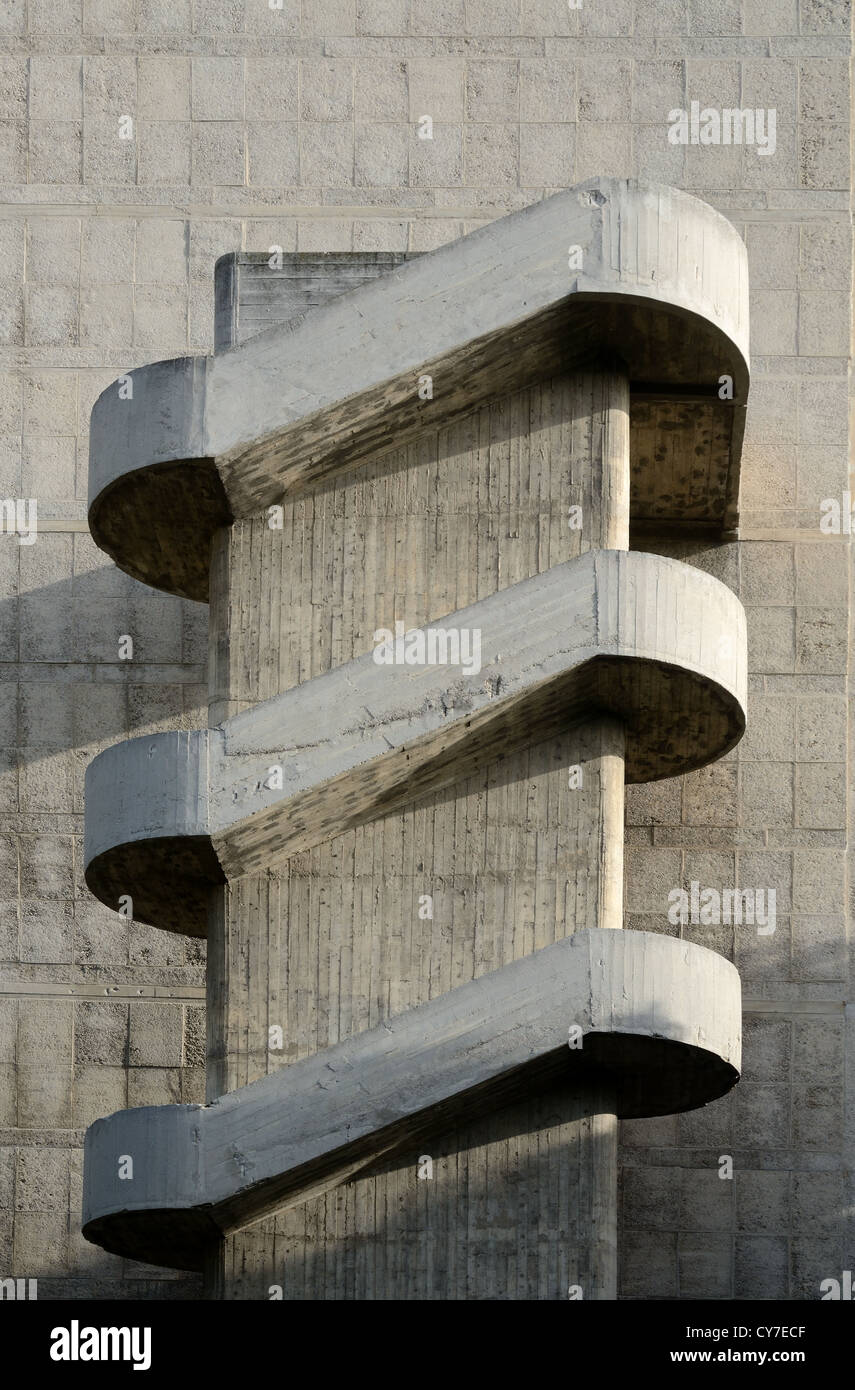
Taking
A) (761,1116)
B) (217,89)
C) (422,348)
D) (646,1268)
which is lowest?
(646,1268)

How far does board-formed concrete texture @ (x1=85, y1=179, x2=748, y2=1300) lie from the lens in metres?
18.8

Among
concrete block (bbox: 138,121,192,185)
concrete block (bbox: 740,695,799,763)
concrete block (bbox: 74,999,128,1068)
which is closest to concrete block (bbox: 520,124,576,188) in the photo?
concrete block (bbox: 138,121,192,185)

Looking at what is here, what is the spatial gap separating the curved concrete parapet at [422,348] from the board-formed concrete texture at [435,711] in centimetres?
3

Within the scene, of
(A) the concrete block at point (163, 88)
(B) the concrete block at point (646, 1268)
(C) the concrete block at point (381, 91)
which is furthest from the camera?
(A) the concrete block at point (163, 88)

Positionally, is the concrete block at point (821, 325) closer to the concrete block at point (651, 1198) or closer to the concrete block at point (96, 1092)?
the concrete block at point (651, 1198)

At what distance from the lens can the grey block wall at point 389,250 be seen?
77.0 feet

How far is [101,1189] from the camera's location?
762 inches

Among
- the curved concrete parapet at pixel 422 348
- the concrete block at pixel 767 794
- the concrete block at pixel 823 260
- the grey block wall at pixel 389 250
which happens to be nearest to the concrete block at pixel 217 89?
the grey block wall at pixel 389 250

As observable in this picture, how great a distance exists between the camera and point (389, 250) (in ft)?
83.0

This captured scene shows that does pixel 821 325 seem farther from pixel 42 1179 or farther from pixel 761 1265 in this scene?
pixel 42 1179

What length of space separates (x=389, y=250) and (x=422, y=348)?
5.79 meters

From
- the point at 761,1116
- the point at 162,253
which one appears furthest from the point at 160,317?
the point at 761,1116

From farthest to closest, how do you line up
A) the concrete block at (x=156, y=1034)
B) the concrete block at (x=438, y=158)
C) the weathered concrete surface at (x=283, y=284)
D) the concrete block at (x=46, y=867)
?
the concrete block at (x=438, y=158) → the concrete block at (x=46, y=867) → the concrete block at (x=156, y=1034) → the weathered concrete surface at (x=283, y=284)

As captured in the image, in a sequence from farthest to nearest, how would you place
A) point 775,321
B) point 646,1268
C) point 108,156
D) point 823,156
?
point 108,156 < point 823,156 < point 775,321 < point 646,1268
